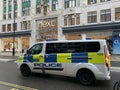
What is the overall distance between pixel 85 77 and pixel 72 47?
5.15ft

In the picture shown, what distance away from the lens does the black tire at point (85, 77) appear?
9977 mm

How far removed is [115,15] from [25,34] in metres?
21.4

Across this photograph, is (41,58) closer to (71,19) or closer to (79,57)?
(79,57)

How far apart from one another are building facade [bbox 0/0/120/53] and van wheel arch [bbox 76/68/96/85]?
2431 cm

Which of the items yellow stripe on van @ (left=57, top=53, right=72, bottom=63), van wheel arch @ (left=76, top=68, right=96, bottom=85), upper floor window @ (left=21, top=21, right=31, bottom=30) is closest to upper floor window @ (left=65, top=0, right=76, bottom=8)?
upper floor window @ (left=21, top=21, right=31, bottom=30)

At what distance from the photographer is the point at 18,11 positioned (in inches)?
2014

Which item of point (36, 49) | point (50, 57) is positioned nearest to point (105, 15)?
point (36, 49)

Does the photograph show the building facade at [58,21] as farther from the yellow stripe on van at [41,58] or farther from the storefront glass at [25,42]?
the yellow stripe on van at [41,58]

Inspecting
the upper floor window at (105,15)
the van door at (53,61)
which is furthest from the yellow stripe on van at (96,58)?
the upper floor window at (105,15)

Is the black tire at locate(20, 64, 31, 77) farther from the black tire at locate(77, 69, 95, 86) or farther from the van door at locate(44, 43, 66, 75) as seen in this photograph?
the black tire at locate(77, 69, 95, 86)

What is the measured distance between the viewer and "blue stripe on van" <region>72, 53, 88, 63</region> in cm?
1017

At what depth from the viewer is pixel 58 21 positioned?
41969mm

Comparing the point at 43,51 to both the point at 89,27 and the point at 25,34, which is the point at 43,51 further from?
the point at 25,34

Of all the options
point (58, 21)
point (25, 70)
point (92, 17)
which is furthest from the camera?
point (58, 21)
